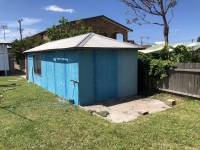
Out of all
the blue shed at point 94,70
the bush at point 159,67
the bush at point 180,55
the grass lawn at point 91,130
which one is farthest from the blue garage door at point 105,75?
the bush at point 180,55

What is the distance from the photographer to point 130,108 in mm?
9266

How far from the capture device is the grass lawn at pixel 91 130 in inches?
232

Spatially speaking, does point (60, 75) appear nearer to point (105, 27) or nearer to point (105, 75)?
point (105, 75)

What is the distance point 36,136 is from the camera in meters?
6.52

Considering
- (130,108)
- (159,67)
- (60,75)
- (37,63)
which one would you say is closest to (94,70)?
(130,108)

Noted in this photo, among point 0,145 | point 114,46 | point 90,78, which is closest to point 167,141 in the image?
point 0,145

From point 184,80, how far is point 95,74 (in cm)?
360

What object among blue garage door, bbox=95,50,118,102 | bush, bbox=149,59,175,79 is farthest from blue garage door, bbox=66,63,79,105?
bush, bbox=149,59,175,79

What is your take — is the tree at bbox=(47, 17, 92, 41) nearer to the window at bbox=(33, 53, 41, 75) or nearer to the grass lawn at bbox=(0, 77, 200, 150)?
the window at bbox=(33, 53, 41, 75)

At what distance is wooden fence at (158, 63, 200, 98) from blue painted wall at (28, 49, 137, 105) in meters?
1.59

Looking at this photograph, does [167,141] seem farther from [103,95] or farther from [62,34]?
[62,34]

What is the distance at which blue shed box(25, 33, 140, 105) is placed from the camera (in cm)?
990

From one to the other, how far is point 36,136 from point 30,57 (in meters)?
12.7

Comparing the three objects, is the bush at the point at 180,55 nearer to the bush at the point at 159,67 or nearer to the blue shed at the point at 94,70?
the bush at the point at 159,67
